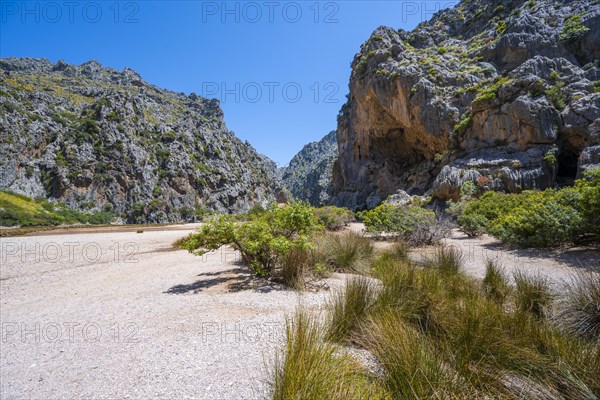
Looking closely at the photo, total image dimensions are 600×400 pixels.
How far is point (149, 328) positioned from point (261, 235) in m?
2.42

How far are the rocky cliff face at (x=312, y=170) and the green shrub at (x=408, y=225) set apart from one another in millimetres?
78368

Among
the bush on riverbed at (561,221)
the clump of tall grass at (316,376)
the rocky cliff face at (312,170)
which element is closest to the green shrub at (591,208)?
the bush on riverbed at (561,221)

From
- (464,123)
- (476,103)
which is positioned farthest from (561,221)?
(464,123)

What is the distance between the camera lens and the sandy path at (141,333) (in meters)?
2.36

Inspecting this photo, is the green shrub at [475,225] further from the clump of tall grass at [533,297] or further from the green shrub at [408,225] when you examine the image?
the clump of tall grass at [533,297]

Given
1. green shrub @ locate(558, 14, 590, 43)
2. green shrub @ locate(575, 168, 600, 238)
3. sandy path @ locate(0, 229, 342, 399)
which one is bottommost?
sandy path @ locate(0, 229, 342, 399)

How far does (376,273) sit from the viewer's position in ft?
17.7

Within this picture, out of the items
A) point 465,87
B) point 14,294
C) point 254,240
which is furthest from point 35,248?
point 465,87

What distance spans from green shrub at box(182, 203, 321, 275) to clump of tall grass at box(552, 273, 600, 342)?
357 centimetres

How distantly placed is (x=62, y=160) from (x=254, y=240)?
59287mm

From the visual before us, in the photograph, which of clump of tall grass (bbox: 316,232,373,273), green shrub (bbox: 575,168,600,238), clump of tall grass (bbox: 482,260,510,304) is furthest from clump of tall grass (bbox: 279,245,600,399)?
green shrub (bbox: 575,168,600,238)

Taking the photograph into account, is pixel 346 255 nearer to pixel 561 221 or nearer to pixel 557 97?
pixel 561 221

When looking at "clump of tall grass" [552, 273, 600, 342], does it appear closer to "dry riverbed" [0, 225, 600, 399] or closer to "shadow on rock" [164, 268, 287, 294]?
"dry riverbed" [0, 225, 600, 399]

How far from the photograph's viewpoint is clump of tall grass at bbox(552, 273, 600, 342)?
2723 mm
